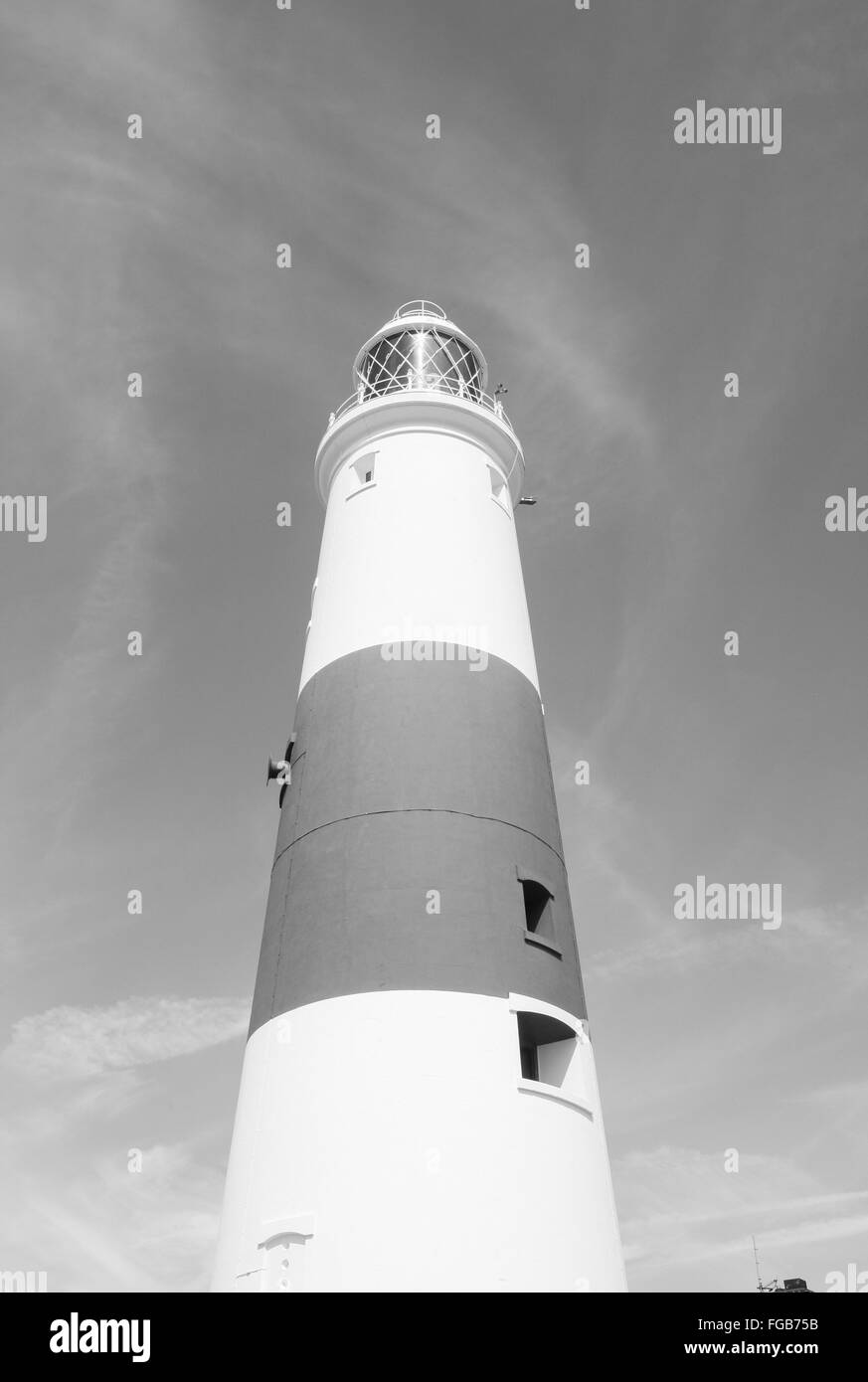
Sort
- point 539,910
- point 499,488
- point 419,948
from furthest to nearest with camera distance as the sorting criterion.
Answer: point 499,488 < point 539,910 < point 419,948

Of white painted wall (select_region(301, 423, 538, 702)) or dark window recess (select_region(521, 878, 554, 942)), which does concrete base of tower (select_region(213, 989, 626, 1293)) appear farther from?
white painted wall (select_region(301, 423, 538, 702))

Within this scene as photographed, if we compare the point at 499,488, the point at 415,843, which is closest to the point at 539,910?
the point at 415,843

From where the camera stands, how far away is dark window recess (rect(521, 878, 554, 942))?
1288 centimetres

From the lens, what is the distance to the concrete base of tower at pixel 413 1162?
995cm

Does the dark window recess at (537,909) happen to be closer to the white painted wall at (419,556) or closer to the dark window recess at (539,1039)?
the dark window recess at (539,1039)

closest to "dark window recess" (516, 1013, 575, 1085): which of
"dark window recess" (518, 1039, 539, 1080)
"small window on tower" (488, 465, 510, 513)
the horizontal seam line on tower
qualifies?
"dark window recess" (518, 1039, 539, 1080)

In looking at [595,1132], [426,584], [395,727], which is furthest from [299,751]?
[595,1132]

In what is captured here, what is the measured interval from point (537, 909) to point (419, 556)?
5.32 metres

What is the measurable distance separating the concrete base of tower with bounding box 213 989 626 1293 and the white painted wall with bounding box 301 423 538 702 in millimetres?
4749

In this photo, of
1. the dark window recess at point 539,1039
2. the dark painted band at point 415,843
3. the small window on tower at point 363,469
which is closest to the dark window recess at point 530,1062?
the dark window recess at point 539,1039

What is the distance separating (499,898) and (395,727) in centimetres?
266

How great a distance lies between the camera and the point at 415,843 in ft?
40.7

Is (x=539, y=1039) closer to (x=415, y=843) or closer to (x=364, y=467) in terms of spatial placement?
(x=415, y=843)

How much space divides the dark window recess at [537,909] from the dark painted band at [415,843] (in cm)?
6
